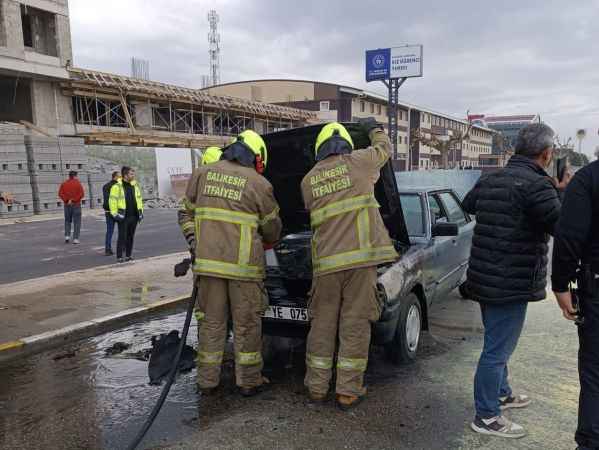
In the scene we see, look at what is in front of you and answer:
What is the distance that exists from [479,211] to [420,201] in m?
2.11

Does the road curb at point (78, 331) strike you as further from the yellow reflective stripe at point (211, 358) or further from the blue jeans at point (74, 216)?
the blue jeans at point (74, 216)

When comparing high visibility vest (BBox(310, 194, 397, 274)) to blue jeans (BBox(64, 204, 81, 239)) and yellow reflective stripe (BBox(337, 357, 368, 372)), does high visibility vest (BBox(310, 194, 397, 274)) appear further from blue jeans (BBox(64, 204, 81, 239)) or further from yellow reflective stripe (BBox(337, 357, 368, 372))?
blue jeans (BBox(64, 204, 81, 239))

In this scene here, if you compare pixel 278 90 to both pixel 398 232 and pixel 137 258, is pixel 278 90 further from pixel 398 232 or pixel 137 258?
pixel 398 232

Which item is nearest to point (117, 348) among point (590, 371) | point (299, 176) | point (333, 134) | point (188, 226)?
point (188, 226)

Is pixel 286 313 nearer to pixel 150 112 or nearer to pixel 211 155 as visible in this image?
pixel 211 155

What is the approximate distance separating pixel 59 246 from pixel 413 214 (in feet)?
29.2

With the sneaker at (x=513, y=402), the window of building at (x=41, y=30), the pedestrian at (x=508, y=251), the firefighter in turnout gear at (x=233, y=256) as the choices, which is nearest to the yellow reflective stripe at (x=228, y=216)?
the firefighter in turnout gear at (x=233, y=256)

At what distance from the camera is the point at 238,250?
3377mm

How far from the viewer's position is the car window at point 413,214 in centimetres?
472

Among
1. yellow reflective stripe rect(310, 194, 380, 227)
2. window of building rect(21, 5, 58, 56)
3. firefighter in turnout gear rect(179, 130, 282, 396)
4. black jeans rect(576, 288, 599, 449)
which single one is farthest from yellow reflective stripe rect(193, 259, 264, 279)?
window of building rect(21, 5, 58, 56)

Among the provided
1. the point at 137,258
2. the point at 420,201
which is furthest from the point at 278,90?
the point at 420,201

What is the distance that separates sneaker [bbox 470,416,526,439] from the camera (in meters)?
2.83

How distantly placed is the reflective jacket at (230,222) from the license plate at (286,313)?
38cm

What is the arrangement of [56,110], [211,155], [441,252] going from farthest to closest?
[56,110] < [441,252] < [211,155]
